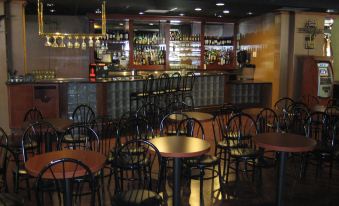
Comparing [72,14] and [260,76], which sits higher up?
A: [72,14]

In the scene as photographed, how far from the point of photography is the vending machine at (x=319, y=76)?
28.1ft

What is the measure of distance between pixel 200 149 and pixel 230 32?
7.90 metres

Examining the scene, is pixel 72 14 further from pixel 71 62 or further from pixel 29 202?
pixel 29 202

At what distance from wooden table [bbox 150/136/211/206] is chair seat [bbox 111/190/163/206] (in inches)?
16.6

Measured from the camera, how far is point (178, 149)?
3.25m

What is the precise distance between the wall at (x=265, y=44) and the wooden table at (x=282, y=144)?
5.42m

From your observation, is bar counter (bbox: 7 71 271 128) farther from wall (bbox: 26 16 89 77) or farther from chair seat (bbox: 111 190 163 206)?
chair seat (bbox: 111 190 163 206)

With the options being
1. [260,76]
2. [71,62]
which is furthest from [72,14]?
[260,76]

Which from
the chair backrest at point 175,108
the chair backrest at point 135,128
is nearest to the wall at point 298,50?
the chair backrest at point 175,108

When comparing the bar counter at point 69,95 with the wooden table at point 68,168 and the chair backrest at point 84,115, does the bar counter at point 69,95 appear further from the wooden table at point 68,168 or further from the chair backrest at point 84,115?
the wooden table at point 68,168

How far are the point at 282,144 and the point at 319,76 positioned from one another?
573 centimetres

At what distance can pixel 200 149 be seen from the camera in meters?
3.27

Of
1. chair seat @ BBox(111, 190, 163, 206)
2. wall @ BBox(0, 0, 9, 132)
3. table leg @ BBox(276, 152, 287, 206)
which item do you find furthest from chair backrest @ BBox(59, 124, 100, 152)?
wall @ BBox(0, 0, 9, 132)

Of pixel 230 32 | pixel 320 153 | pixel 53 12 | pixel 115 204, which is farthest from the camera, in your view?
pixel 230 32
